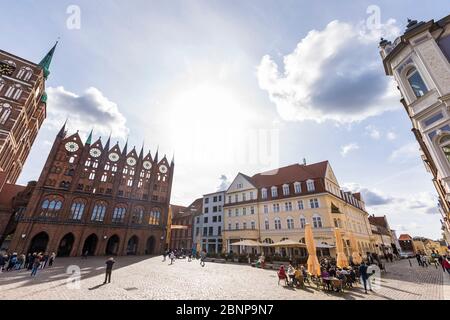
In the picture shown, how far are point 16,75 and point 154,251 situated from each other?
4304 centimetres

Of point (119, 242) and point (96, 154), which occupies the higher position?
point (96, 154)

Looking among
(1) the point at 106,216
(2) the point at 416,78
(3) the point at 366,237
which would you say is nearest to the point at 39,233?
(1) the point at 106,216

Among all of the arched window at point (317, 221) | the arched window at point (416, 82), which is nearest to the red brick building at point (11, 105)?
the arched window at point (416, 82)

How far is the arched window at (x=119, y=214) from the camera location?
39406 millimetres

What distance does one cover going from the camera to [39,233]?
32094 millimetres

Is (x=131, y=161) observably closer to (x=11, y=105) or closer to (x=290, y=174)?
(x=11, y=105)

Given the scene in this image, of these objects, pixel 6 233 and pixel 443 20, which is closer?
pixel 443 20

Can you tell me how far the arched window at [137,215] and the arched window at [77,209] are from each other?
9.23 m

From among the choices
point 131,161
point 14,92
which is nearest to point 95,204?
point 131,161

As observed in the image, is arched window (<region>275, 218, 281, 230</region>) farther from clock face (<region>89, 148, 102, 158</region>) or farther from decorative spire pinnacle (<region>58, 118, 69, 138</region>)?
decorative spire pinnacle (<region>58, 118, 69, 138</region>)
